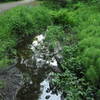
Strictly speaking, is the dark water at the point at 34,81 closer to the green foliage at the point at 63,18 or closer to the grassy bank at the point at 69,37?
the grassy bank at the point at 69,37

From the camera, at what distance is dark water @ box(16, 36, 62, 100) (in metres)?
7.95

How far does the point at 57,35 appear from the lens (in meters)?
12.7

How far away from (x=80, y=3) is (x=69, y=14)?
2.20 metres

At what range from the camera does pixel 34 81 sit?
880cm

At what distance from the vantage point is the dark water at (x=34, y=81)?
26.1 feet

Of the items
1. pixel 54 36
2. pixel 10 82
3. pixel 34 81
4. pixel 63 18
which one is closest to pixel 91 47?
pixel 34 81

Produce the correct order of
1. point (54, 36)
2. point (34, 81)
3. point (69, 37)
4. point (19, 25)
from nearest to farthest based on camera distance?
point (34, 81) < point (69, 37) < point (54, 36) < point (19, 25)

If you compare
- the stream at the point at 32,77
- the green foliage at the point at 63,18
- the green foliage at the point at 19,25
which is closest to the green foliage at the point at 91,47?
the green foliage at the point at 63,18

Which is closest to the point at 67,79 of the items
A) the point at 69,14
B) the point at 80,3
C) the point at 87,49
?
the point at 87,49

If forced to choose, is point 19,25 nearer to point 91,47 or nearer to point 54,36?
point 54,36

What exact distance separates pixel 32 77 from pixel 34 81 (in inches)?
10.3

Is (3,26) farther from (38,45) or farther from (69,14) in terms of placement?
(69,14)

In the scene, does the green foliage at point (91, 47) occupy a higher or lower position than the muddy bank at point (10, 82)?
higher

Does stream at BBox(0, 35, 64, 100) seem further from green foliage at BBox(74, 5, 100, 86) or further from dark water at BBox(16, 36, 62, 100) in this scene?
green foliage at BBox(74, 5, 100, 86)
